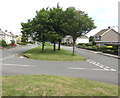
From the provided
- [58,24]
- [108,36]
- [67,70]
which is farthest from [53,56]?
[108,36]

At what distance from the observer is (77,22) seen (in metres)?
17.0

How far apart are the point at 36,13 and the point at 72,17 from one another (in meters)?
8.29

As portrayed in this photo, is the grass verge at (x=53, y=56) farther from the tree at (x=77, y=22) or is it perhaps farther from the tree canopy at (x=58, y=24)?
the tree at (x=77, y=22)

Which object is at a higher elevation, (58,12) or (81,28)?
(58,12)

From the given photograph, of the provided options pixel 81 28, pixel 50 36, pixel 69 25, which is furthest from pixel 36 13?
pixel 81 28

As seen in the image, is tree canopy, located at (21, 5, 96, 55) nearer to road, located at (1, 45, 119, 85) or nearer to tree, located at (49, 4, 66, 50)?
tree, located at (49, 4, 66, 50)

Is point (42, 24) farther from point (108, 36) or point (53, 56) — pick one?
point (108, 36)

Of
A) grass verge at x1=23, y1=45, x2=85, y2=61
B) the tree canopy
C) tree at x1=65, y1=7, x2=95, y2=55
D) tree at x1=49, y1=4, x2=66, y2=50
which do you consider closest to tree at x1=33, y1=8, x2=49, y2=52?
the tree canopy

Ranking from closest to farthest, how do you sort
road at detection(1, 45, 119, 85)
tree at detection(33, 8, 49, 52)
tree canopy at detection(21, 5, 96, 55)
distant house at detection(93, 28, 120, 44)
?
road at detection(1, 45, 119, 85) < tree canopy at detection(21, 5, 96, 55) < tree at detection(33, 8, 49, 52) < distant house at detection(93, 28, 120, 44)

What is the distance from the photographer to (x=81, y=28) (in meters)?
17.3

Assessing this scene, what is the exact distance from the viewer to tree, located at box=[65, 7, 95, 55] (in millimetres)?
16922

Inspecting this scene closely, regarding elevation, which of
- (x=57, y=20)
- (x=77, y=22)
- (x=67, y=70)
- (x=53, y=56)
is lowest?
(x=67, y=70)

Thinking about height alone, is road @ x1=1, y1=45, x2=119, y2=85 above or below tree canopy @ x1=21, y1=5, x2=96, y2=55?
below

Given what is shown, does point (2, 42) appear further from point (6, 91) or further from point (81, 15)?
point (6, 91)
